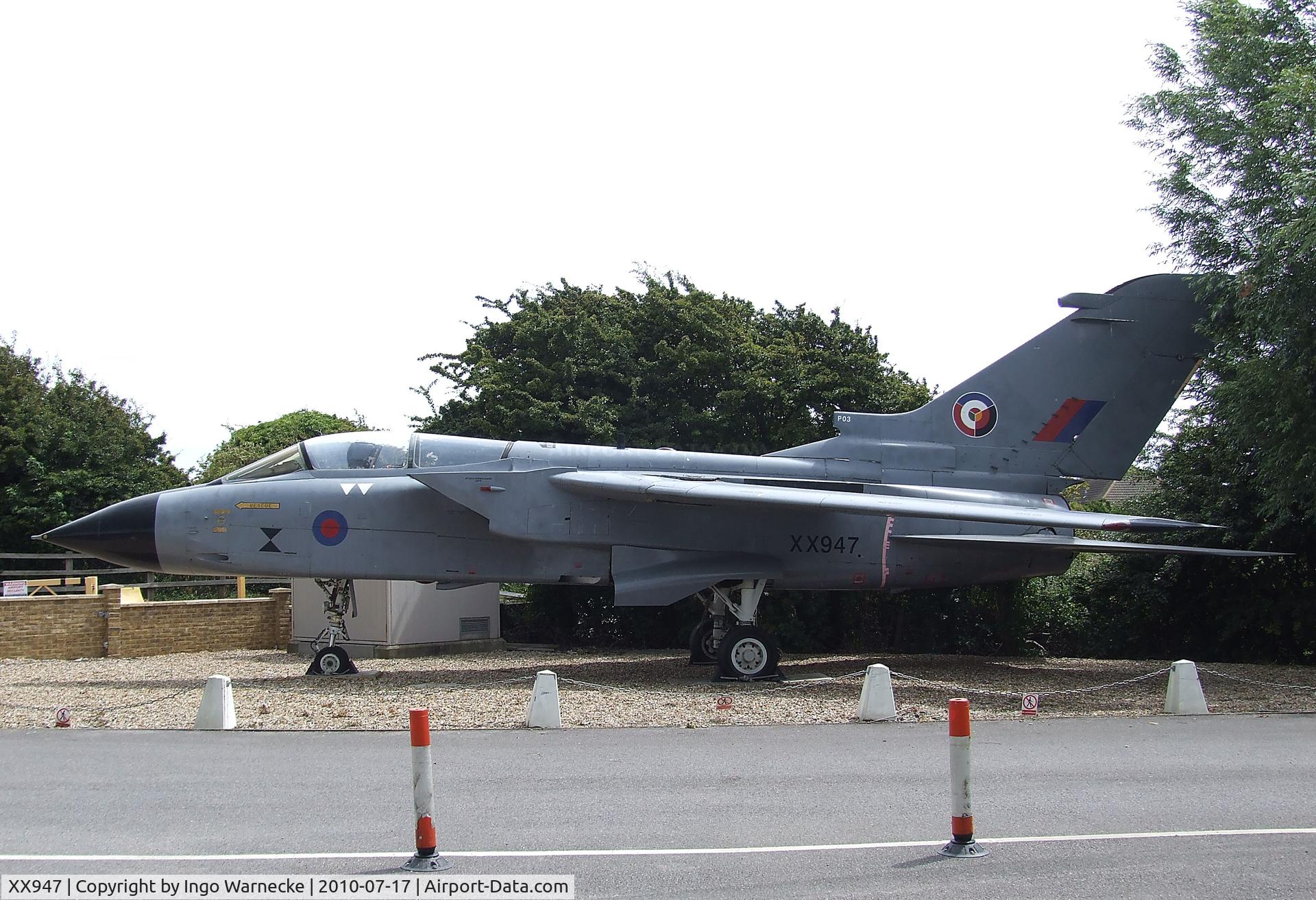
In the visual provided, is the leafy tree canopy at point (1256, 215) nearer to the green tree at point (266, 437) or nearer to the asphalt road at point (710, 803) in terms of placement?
the asphalt road at point (710, 803)

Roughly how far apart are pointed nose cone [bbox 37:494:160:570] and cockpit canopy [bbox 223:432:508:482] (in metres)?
1.09

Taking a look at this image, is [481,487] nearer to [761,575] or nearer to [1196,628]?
[761,575]

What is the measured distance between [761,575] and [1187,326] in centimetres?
721

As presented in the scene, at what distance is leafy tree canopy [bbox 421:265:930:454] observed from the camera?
1994 cm

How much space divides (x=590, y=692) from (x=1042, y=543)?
614cm

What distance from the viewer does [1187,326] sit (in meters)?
15.5

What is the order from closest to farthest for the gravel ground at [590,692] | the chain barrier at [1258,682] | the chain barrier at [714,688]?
the gravel ground at [590,692] → the chain barrier at [714,688] → the chain barrier at [1258,682]

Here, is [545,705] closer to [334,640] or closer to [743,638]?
[743,638]

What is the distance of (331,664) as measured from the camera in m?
14.5

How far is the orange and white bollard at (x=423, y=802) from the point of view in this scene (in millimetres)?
5371

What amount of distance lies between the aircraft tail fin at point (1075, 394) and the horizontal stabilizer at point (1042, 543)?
47.2 inches

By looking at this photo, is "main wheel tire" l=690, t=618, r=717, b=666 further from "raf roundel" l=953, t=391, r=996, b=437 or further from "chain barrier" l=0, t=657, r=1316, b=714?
"raf roundel" l=953, t=391, r=996, b=437

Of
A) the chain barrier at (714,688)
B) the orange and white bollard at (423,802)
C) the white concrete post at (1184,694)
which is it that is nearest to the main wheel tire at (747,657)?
the chain barrier at (714,688)

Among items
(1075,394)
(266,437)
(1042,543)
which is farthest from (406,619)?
(266,437)
